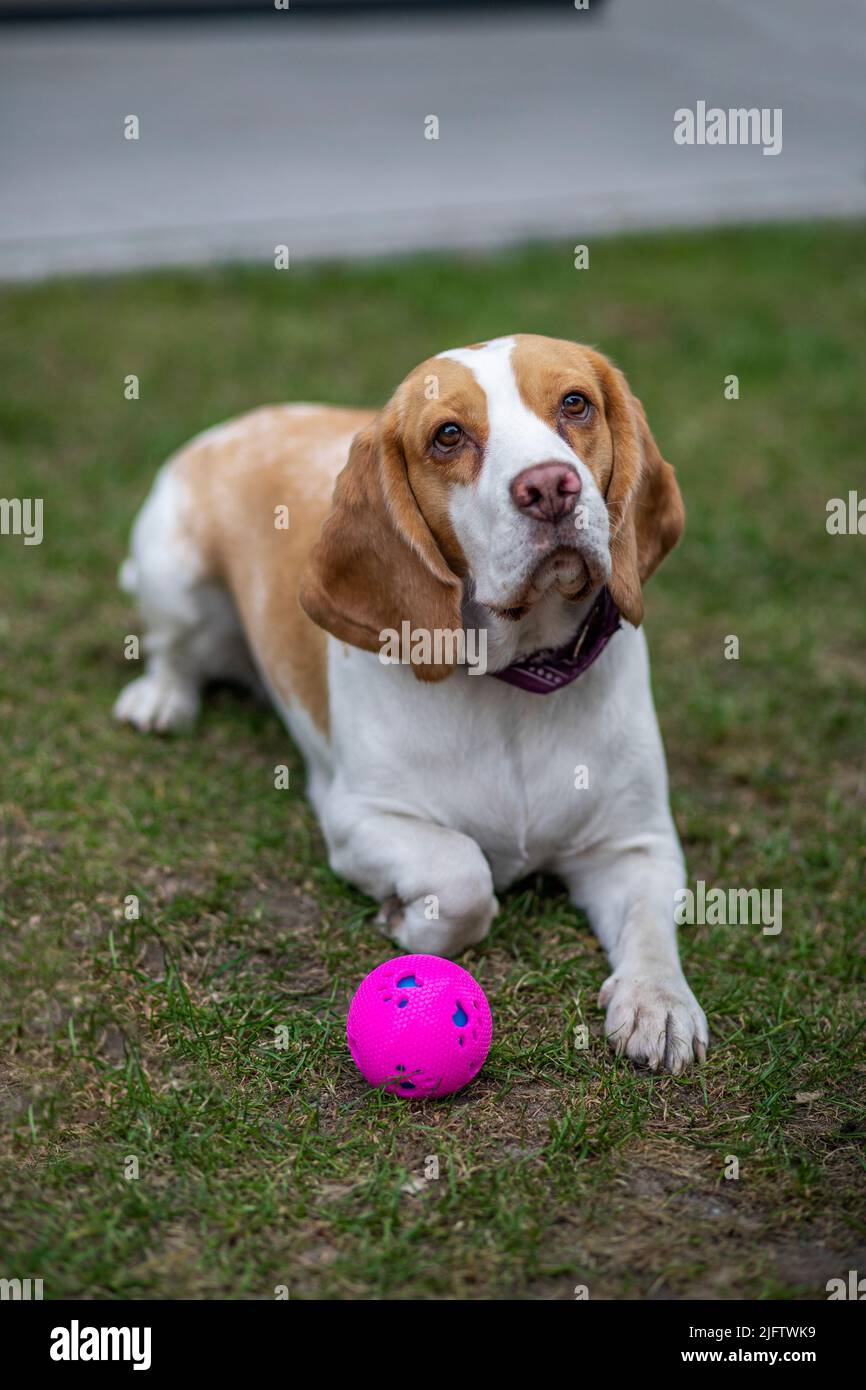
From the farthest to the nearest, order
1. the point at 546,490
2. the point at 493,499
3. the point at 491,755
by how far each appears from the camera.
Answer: the point at 491,755, the point at 493,499, the point at 546,490

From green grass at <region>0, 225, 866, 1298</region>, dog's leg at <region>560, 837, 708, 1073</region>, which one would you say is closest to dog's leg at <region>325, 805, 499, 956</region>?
green grass at <region>0, 225, 866, 1298</region>

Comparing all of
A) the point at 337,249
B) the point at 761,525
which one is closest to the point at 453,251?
the point at 337,249

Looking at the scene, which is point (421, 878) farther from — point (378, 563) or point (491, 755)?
point (378, 563)

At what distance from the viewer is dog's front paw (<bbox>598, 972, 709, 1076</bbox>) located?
3.40 m

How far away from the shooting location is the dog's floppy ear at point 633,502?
3537 mm

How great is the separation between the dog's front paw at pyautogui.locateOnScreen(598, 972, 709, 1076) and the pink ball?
0.33 meters

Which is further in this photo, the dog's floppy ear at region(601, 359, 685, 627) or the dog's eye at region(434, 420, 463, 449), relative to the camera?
the dog's floppy ear at region(601, 359, 685, 627)

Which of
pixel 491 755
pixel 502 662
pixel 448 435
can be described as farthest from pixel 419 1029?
pixel 448 435

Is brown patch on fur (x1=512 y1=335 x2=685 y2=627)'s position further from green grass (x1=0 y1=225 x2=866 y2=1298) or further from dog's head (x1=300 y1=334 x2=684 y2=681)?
green grass (x1=0 y1=225 x2=866 y2=1298)

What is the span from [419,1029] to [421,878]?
526mm

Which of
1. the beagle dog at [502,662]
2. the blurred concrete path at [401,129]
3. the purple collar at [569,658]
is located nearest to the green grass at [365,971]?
the beagle dog at [502,662]

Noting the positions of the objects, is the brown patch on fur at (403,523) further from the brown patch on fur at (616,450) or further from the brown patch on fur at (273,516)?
the brown patch on fur at (273,516)

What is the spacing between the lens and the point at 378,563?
3.60 m
